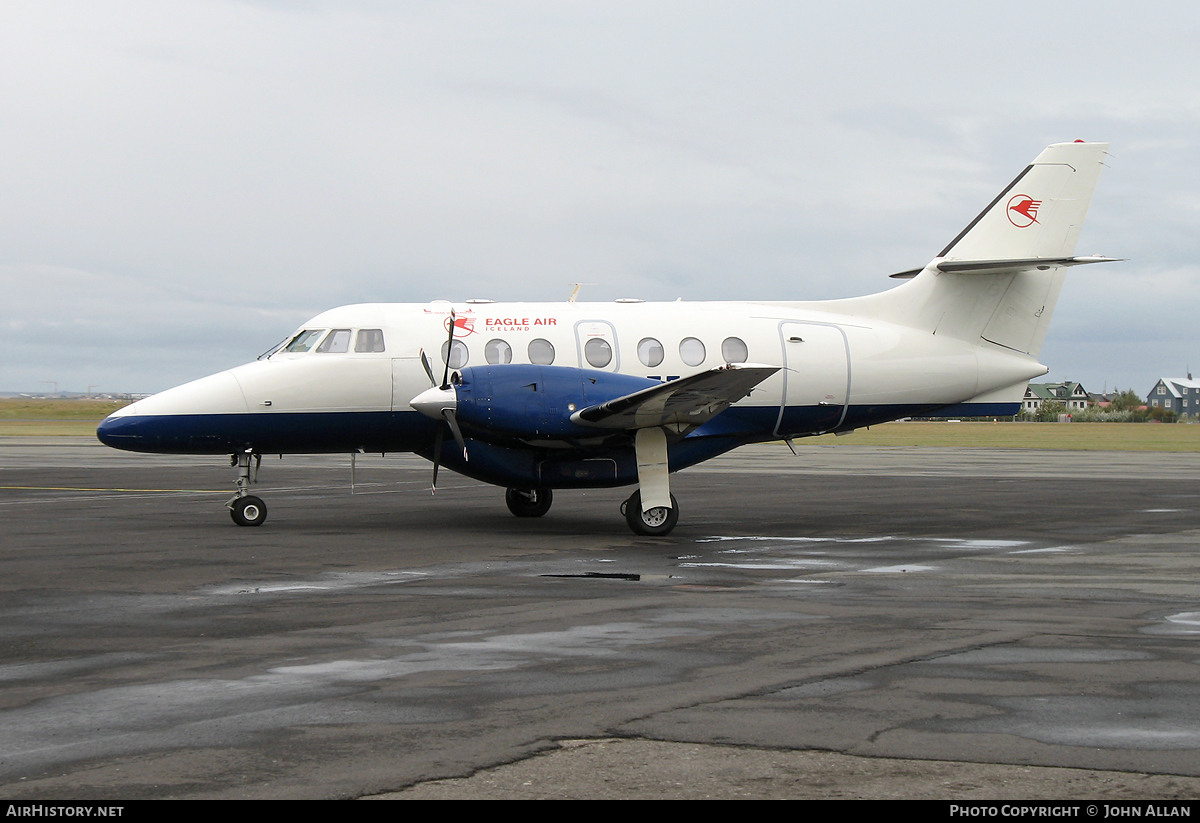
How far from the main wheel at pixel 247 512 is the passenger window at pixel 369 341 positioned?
2964 mm

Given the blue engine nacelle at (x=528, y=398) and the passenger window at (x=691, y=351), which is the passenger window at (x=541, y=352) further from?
the passenger window at (x=691, y=351)

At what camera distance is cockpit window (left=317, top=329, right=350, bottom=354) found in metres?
19.0

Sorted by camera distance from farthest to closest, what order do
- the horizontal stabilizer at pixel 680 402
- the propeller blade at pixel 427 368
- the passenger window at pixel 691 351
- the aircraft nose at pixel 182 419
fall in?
the passenger window at pixel 691 351 < the aircraft nose at pixel 182 419 < the propeller blade at pixel 427 368 < the horizontal stabilizer at pixel 680 402

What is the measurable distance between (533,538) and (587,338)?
3764 millimetres

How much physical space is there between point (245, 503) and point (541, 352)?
5.33m

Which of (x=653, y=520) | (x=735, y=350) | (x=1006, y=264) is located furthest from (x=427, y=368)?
(x=1006, y=264)

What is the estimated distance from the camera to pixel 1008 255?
67.2 feet

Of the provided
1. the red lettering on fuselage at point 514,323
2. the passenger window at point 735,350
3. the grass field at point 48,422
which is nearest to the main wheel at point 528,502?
the red lettering on fuselage at point 514,323

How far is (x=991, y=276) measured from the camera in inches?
814

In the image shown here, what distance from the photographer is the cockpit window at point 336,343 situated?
62.3 feet

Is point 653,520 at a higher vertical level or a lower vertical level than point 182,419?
lower

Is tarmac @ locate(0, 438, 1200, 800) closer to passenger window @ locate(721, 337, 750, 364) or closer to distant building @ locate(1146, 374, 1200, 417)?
passenger window @ locate(721, 337, 750, 364)

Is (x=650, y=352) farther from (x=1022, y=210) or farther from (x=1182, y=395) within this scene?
(x=1182, y=395)
